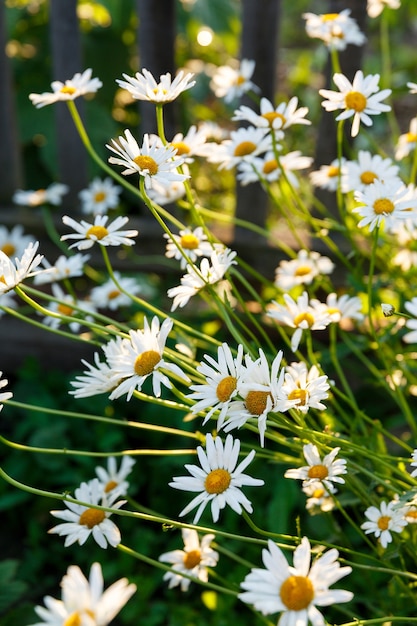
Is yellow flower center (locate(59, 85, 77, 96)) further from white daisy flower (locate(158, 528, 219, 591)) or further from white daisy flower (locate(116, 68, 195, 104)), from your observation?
white daisy flower (locate(158, 528, 219, 591))

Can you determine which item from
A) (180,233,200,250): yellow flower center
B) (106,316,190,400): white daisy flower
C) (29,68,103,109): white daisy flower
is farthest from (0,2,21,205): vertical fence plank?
(106,316,190,400): white daisy flower

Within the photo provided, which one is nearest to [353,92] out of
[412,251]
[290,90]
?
[412,251]

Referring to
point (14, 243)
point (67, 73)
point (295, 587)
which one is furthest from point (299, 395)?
point (67, 73)

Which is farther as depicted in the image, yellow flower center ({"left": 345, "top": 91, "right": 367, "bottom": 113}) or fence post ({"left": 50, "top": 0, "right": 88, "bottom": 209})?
fence post ({"left": 50, "top": 0, "right": 88, "bottom": 209})

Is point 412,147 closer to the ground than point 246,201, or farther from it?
farther from it

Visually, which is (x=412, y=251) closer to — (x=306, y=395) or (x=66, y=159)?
(x=306, y=395)
